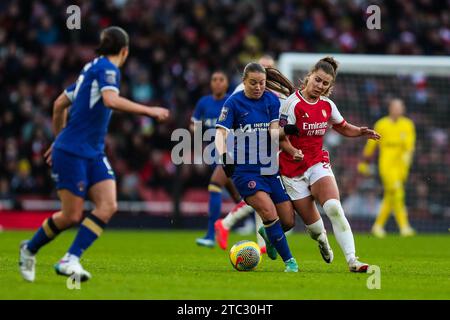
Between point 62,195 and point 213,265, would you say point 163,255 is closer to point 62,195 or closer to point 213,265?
point 213,265

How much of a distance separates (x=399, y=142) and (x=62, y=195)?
38.7ft

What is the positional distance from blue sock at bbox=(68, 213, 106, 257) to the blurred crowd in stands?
40.4ft

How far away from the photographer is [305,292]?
26.4 ft

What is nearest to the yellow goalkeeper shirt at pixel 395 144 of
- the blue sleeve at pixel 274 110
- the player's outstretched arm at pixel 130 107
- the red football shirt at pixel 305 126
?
the red football shirt at pixel 305 126

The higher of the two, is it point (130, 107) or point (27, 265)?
point (130, 107)

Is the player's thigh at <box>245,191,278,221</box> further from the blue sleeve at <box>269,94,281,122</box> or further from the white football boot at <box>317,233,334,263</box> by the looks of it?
the blue sleeve at <box>269,94,281,122</box>

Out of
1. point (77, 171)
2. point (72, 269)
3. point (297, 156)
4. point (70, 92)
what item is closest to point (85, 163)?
point (77, 171)

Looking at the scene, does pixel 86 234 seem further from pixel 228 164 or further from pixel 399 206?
pixel 399 206

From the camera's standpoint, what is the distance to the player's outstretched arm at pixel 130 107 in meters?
7.99

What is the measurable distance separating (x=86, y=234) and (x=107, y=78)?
1332 mm

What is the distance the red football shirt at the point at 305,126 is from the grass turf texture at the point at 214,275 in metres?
1.09

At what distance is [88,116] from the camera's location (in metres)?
8.62

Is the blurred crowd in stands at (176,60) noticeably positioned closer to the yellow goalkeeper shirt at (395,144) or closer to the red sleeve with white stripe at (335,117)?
the yellow goalkeeper shirt at (395,144)
